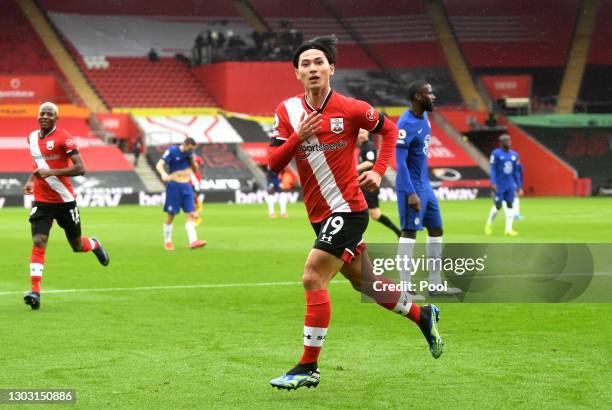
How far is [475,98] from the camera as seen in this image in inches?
2303

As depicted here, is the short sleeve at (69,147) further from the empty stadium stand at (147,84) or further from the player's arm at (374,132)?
the empty stadium stand at (147,84)

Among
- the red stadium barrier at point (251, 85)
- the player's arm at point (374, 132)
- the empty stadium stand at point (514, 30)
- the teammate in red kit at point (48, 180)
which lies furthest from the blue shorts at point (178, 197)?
the empty stadium stand at point (514, 30)

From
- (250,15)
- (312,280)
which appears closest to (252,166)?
(250,15)

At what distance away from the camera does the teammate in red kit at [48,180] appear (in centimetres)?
1159

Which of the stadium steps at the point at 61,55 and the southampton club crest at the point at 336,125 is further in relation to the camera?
the stadium steps at the point at 61,55

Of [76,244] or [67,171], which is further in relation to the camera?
[76,244]

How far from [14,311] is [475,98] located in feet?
162

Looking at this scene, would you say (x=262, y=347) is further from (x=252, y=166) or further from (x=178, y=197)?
(x=252, y=166)

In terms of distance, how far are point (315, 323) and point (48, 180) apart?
19.3 ft

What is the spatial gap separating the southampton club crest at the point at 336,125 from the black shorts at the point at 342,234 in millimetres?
577

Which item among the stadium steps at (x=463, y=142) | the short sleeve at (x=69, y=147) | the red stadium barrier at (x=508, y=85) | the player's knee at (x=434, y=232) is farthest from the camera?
the red stadium barrier at (x=508, y=85)

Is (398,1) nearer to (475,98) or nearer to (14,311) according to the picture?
(475,98)

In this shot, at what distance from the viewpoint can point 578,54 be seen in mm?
59594

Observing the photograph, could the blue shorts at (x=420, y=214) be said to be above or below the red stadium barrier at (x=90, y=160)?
above
